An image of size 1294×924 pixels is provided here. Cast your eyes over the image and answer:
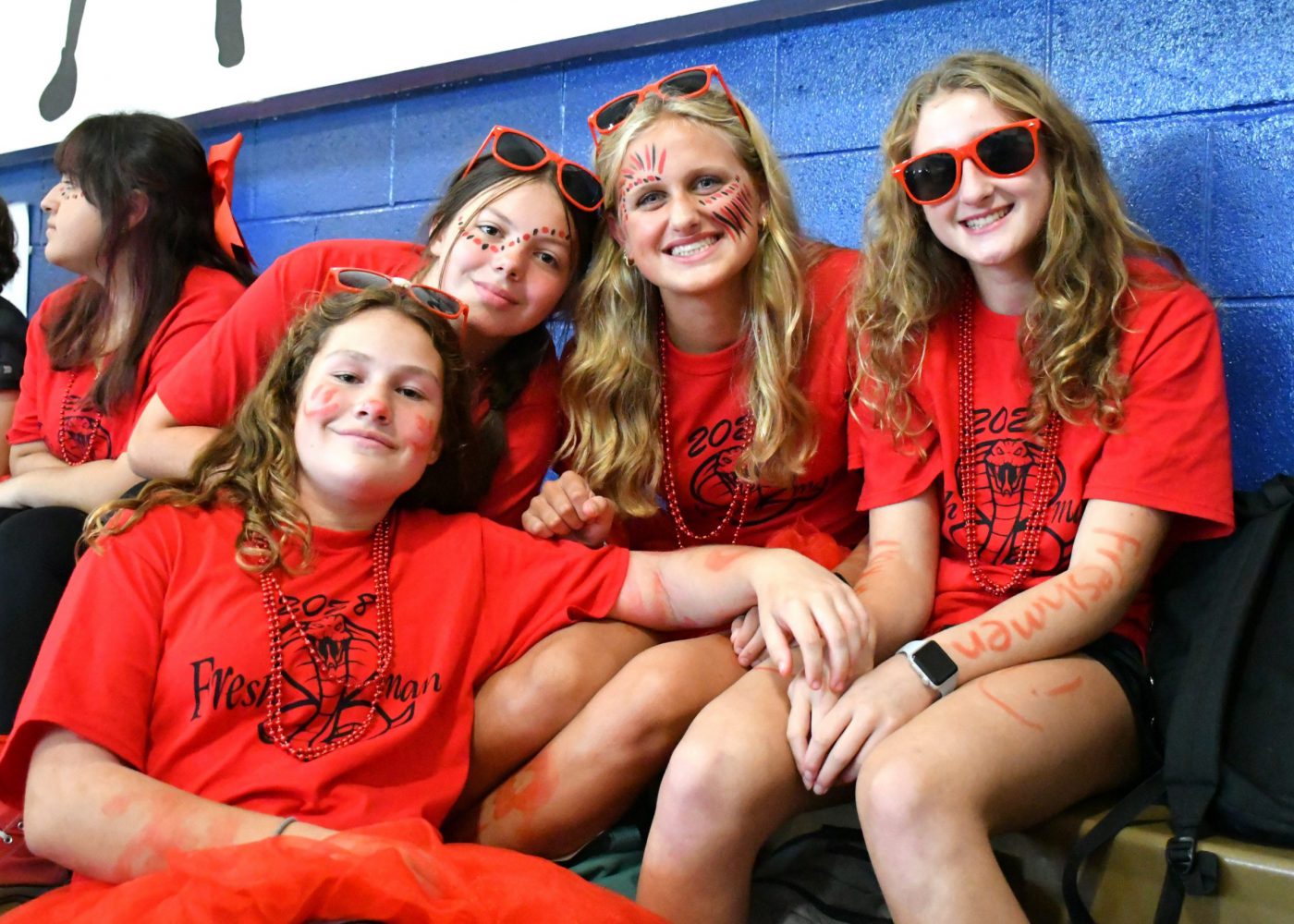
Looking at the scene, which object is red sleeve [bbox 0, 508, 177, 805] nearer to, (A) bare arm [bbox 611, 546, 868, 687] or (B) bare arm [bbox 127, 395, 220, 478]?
(B) bare arm [bbox 127, 395, 220, 478]

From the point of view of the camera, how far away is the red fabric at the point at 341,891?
2.78 feet

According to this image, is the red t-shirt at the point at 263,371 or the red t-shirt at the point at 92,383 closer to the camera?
the red t-shirt at the point at 263,371

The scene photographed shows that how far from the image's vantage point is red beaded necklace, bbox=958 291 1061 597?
1.26 m

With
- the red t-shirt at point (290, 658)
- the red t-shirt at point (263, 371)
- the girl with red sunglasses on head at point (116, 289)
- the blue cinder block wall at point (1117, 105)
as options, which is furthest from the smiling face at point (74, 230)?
the red t-shirt at point (290, 658)

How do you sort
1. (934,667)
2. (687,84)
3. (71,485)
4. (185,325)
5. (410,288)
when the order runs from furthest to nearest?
(185,325)
(71,485)
(687,84)
(410,288)
(934,667)

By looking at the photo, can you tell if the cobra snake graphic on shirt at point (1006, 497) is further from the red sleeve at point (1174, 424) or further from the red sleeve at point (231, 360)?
the red sleeve at point (231, 360)

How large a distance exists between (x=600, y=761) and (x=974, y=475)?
0.52 meters

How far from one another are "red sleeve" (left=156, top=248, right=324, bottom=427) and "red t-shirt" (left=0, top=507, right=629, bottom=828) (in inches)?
12.2

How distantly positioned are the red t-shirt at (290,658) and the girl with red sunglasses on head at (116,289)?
0.57 m

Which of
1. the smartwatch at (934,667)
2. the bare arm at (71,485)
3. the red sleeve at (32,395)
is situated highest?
the red sleeve at (32,395)

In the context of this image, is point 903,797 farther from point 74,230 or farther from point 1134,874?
point 74,230

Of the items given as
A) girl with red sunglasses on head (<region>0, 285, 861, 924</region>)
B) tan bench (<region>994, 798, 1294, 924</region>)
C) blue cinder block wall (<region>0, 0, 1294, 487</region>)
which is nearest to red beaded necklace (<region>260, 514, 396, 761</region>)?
girl with red sunglasses on head (<region>0, 285, 861, 924</region>)

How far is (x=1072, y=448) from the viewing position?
1245mm

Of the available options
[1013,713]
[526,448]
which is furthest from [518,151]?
[1013,713]
